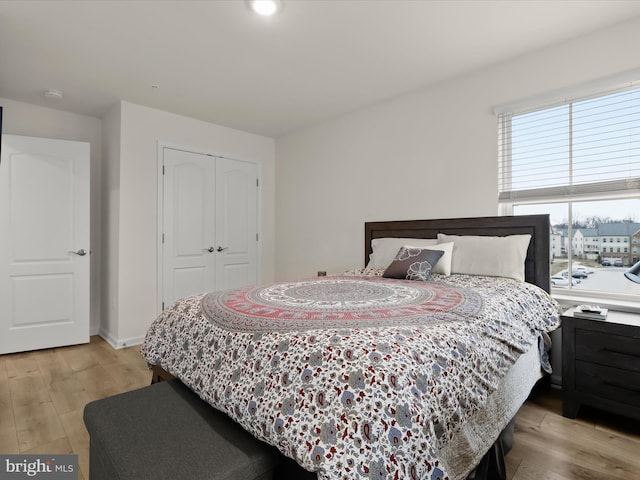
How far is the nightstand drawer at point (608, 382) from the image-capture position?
74.7 inches

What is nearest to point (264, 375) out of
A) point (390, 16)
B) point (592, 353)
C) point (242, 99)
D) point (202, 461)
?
point (202, 461)

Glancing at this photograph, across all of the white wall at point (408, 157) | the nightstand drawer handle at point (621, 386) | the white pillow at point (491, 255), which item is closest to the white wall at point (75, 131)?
the white wall at point (408, 157)

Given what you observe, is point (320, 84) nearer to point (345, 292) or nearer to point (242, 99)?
point (242, 99)

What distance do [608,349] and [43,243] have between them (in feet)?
15.4

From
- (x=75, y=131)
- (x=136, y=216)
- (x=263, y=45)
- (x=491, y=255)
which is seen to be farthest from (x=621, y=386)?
(x=75, y=131)

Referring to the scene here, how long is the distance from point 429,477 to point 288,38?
259cm

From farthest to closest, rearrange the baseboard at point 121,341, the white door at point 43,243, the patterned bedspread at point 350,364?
1. the baseboard at point 121,341
2. the white door at point 43,243
3. the patterned bedspread at point 350,364

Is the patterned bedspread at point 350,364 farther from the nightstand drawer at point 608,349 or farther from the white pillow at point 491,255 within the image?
the white pillow at point 491,255

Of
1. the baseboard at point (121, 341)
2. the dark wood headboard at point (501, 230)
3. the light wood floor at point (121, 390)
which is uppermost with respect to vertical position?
the dark wood headboard at point (501, 230)

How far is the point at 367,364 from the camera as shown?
0.98 meters

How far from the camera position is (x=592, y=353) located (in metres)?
2.04

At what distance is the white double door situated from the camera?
12.6 feet

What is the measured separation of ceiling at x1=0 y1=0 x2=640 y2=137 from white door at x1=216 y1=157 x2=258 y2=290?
108 centimetres

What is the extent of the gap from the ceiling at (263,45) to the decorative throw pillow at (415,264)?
1.52m
